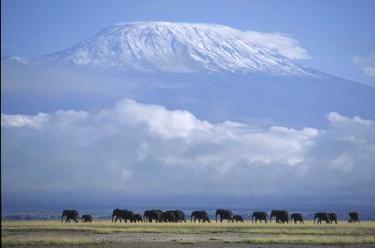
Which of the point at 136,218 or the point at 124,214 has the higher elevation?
the point at 124,214

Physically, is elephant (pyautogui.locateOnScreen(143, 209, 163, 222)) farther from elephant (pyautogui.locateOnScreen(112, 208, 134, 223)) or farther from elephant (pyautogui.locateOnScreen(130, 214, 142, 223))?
elephant (pyautogui.locateOnScreen(112, 208, 134, 223))

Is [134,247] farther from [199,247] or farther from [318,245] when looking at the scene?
[318,245]

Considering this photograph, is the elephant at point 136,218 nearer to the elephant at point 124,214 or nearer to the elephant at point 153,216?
the elephant at point 124,214

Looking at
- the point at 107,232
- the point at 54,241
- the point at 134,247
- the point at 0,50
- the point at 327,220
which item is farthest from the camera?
the point at 327,220

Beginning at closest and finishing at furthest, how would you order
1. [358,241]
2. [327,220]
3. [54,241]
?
1. [54,241]
2. [358,241]
3. [327,220]

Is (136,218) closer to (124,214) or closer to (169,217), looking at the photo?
(124,214)

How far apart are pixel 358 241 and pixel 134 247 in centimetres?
1283

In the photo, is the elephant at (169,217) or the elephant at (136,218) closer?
the elephant at (136,218)

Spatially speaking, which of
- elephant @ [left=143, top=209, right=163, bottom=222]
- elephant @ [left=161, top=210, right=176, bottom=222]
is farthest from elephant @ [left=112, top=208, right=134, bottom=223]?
elephant @ [left=161, top=210, right=176, bottom=222]

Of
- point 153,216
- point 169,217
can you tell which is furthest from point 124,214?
point 169,217

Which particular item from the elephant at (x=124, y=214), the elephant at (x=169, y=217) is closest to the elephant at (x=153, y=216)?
the elephant at (x=169, y=217)

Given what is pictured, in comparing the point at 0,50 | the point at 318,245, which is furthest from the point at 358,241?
the point at 0,50

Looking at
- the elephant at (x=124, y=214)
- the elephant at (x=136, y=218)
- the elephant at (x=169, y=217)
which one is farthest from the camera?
the elephant at (x=124, y=214)

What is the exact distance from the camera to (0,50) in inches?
714
